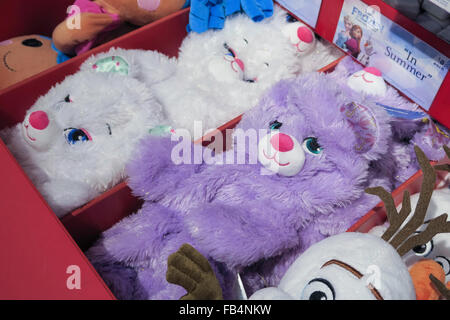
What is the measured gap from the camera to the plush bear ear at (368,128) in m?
0.73

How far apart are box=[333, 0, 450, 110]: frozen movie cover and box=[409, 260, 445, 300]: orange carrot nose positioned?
38 cm

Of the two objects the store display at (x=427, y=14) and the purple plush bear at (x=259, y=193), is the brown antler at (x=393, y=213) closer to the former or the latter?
the purple plush bear at (x=259, y=193)

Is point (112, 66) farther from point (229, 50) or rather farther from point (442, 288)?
point (442, 288)

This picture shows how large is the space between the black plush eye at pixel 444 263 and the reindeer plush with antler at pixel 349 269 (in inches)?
4.9

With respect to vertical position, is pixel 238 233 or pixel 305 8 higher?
pixel 305 8

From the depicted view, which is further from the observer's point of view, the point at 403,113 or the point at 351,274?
the point at 403,113

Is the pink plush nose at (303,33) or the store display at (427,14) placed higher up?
the store display at (427,14)

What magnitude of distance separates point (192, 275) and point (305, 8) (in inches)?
31.2

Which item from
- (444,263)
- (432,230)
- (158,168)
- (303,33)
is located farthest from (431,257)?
(303,33)

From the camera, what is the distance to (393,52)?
86 centimetres

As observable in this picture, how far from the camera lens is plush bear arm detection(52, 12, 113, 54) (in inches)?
40.2

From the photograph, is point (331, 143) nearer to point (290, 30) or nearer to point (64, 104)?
point (290, 30)

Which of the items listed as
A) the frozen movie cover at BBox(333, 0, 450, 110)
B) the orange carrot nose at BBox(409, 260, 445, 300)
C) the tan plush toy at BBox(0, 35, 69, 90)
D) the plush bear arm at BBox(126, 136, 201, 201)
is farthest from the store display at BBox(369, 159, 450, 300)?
the tan plush toy at BBox(0, 35, 69, 90)

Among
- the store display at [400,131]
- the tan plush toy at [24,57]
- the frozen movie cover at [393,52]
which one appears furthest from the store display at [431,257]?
the tan plush toy at [24,57]
